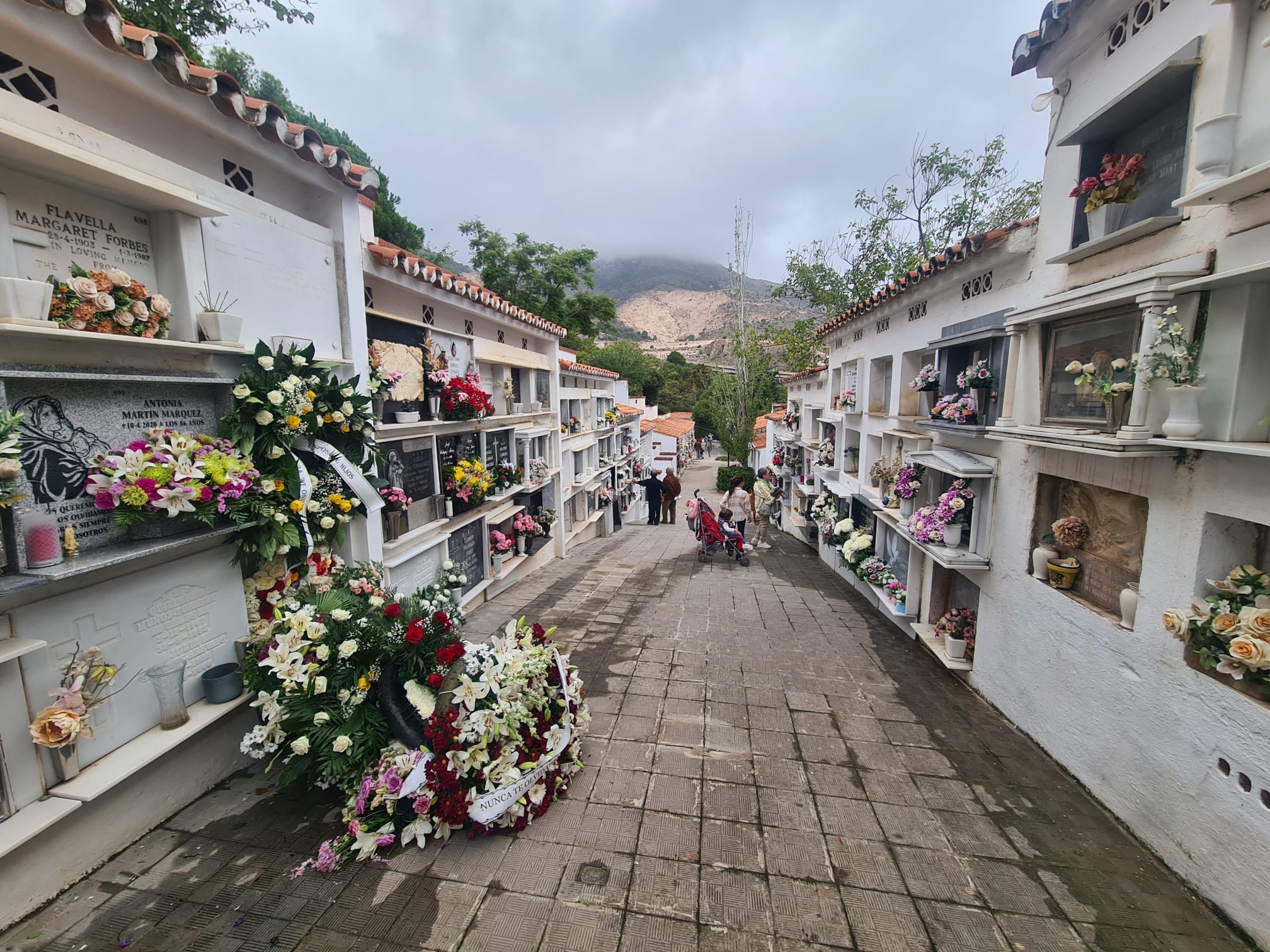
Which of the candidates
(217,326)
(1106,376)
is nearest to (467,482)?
(217,326)

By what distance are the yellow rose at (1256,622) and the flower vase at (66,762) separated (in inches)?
254

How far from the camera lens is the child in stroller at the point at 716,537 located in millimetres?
11438

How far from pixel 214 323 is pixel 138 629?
2.12 meters

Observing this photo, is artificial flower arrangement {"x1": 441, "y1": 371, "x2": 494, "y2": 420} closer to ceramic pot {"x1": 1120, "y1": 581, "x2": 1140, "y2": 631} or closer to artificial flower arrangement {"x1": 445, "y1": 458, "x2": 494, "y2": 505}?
artificial flower arrangement {"x1": 445, "y1": 458, "x2": 494, "y2": 505}

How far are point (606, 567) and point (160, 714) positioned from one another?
26.1ft

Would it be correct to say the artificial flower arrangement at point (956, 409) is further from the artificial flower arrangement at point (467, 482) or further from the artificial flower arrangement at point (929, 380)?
the artificial flower arrangement at point (467, 482)

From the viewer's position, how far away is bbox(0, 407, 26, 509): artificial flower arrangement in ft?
7.55

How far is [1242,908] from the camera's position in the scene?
2826mm

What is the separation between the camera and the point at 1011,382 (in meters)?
5.11

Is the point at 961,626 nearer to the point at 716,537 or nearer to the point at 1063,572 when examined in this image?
the point at 1063,572

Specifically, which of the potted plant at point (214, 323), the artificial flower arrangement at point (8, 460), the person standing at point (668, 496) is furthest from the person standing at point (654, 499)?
the artificial flower arrangement at point (8, 460)

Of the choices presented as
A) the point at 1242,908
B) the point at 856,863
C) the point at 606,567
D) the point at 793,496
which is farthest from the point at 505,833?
the point at 793,496

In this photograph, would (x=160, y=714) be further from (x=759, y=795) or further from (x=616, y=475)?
(x=616, y=475)

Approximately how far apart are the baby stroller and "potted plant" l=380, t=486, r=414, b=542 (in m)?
7.15
